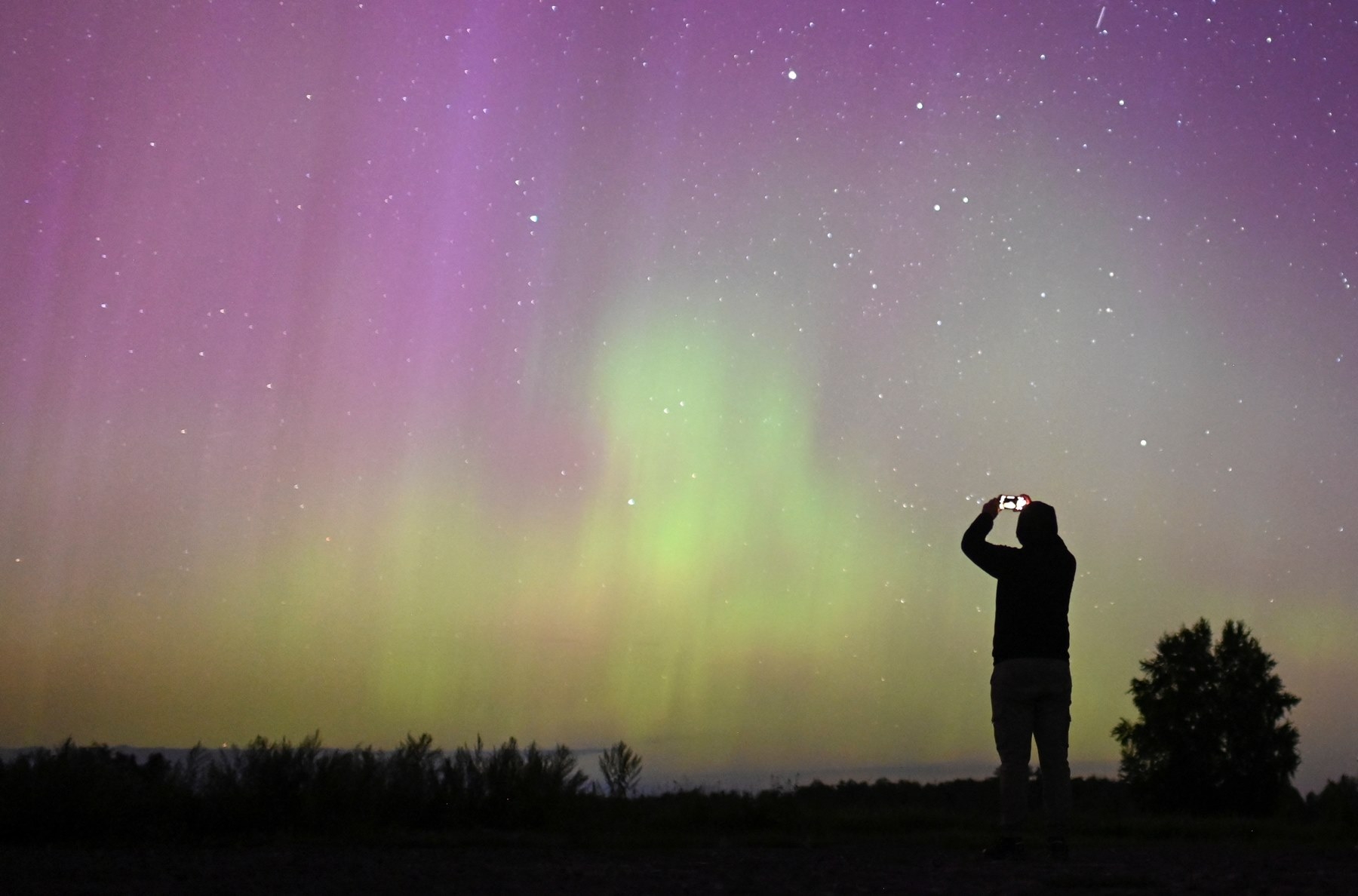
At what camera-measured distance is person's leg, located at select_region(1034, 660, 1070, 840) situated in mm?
6574

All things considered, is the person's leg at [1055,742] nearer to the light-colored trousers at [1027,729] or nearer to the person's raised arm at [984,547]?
the light-colored trousers at [1027,729]

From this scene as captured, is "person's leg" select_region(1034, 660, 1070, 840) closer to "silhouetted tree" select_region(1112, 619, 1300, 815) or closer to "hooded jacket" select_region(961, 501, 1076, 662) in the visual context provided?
"hooded jacket" select_region(961, 501, 1076, 662)

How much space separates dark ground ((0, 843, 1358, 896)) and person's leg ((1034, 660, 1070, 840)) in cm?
31

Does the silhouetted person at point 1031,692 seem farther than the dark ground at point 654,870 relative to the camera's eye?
Yes

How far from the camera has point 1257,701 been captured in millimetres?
30250

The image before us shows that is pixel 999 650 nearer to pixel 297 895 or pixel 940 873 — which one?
pixel 940 873

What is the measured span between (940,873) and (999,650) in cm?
157

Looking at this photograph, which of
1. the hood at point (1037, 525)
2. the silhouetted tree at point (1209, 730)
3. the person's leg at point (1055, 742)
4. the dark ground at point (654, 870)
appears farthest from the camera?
the silhouetted tree at point (1209, 730)

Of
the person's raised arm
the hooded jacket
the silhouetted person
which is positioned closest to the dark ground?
the silhouetted person

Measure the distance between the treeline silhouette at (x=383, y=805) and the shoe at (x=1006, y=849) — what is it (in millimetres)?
2023

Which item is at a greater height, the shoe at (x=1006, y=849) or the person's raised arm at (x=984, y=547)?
the person's raised arm at (x=984, y=547)

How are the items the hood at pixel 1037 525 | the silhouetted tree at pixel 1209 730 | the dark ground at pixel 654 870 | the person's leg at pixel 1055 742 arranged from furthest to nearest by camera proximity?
the silhouetted tree at pixel 1209 730, the hood at pixel 1037 525, the person's leg at pixel 1055 742, the dark ground at pixel 654 870

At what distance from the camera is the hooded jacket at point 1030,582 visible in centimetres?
672

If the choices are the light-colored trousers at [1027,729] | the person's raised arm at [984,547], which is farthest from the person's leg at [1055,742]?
the person's raised arm at [984,547]
